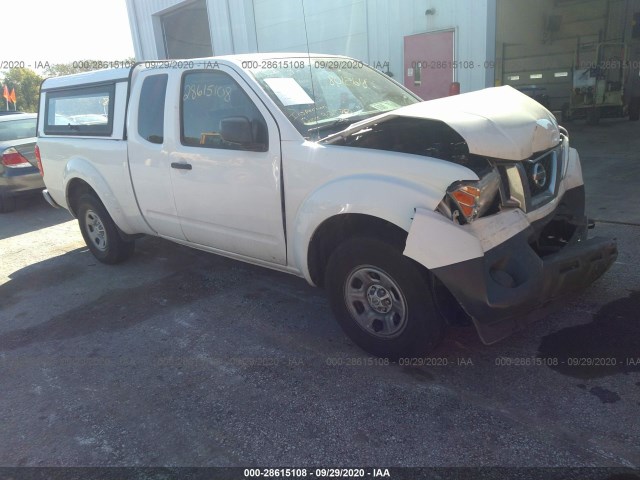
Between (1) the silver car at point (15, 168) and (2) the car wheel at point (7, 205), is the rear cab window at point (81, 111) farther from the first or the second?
(2) the car wheel at point (7, 205)

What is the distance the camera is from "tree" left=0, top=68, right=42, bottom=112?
33.7 m

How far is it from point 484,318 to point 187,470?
165 centimetres

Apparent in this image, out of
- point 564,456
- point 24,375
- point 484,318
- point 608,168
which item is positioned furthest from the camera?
point 608,168

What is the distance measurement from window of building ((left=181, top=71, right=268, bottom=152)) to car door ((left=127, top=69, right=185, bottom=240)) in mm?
180

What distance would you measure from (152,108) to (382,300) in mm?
2666

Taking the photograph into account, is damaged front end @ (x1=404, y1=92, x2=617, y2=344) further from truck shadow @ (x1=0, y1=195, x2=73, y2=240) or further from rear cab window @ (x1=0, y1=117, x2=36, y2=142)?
rear cab window @ (x1=0, y1=117, x2=36, y2=142)

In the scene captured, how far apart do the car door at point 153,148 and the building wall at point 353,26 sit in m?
3.06

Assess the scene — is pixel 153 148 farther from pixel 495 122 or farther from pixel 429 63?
pixel 429 63

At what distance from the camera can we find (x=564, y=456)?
225 cm

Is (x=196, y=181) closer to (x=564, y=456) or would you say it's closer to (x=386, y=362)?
(x=386, y=362)

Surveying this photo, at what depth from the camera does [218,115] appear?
12.3 ft

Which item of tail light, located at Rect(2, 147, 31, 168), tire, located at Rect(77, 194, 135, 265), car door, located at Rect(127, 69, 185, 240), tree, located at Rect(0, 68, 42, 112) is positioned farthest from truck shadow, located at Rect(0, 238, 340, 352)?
tree, located at Rect(0, 68, 42, 112)

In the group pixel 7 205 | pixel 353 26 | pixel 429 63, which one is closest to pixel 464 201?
pixel 7 205

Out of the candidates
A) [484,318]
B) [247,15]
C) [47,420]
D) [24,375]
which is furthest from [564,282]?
[247,15]
